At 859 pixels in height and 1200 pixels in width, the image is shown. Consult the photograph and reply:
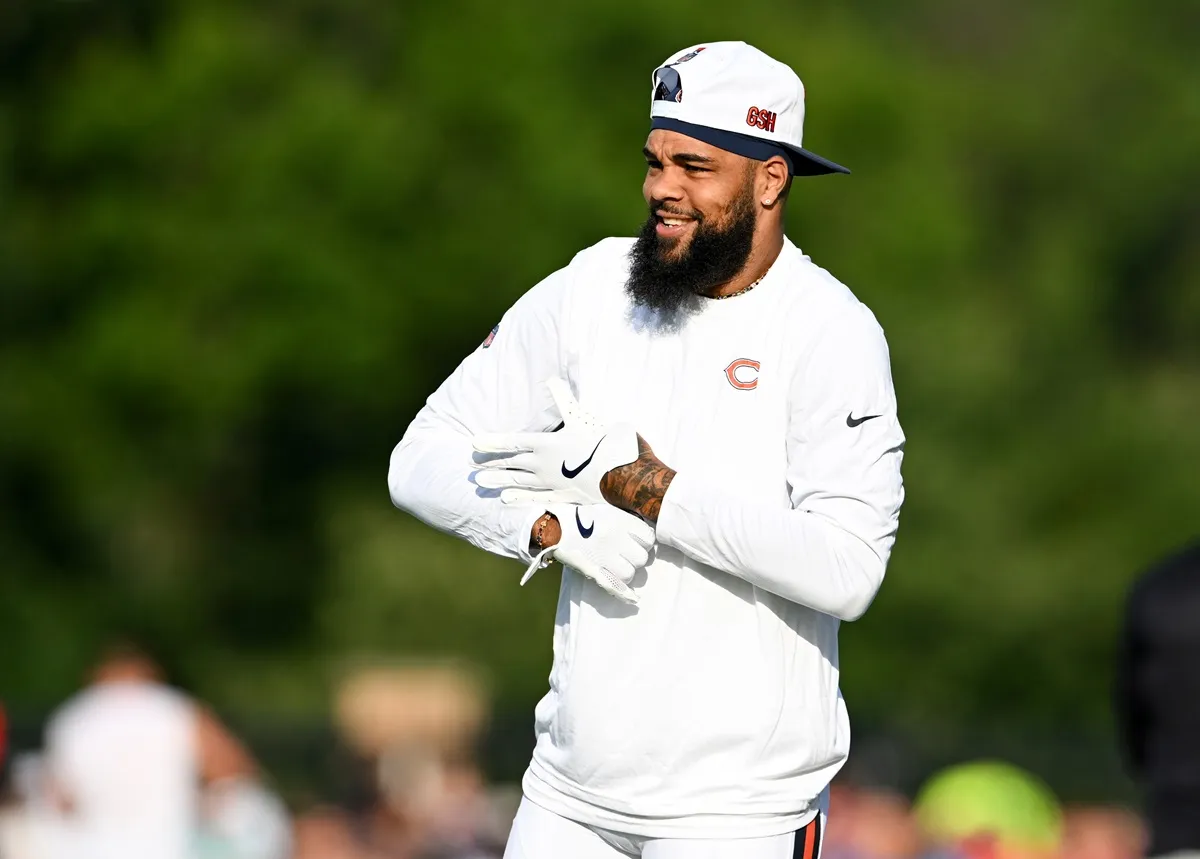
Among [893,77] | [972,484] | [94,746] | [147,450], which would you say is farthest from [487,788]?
[893,77]

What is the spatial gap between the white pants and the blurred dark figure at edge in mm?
864

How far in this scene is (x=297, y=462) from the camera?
30.0m

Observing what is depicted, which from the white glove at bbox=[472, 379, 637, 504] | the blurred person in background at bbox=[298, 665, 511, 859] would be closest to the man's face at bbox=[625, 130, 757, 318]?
the white glove at bbox=[472, 379, 637, 504]

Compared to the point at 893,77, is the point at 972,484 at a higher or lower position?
lower

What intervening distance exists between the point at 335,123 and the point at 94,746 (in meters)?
20.5

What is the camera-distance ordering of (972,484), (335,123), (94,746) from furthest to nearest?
(335,123)
(972,484)
(94,746)

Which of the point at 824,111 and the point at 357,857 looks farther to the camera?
the point at 824,111

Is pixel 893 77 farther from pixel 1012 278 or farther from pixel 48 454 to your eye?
pixel 48 454

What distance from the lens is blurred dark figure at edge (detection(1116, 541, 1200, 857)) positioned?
327cm

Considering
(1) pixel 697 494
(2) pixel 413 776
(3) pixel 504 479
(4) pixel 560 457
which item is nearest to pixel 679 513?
(1) pixel 697 494

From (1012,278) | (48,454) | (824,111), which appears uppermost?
(824,111)

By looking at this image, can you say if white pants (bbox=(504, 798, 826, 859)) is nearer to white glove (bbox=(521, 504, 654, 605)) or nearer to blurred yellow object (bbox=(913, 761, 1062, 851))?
white glove (bbox=(521, 504, 654, 605))

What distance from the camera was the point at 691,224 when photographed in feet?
13.7

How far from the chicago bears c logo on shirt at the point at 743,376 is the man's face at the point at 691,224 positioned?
179 millimetres
